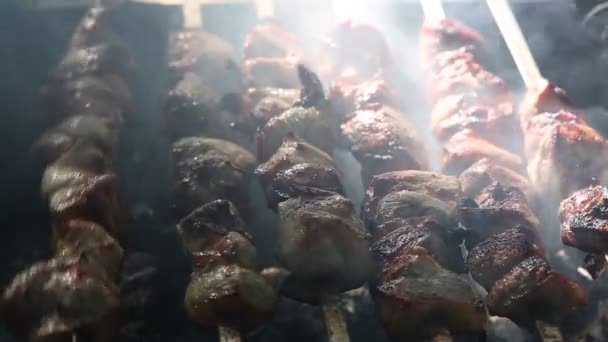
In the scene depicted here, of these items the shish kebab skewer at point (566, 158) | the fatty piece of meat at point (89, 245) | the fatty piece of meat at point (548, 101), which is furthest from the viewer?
the fatty piece of meat at point (548, 101)

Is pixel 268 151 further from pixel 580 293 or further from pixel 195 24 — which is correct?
pixel 195 24

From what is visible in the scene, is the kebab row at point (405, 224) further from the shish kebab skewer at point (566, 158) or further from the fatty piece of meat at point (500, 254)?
the shish kebab skewer at point (566, 158)

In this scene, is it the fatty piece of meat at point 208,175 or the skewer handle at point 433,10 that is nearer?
the fatty piece of meat at point 208,175

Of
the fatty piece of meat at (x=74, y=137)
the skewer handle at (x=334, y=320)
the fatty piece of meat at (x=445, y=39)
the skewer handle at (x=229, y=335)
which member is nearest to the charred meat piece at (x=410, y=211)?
the skewer handle at (x=334, y=320)

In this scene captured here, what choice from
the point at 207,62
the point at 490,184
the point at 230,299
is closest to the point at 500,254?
the point at 490,184

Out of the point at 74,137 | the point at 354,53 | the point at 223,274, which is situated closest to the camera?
the point at 223,274

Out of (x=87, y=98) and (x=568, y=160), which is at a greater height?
(x=568, y=160)

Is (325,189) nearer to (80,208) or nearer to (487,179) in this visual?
(487,179)
